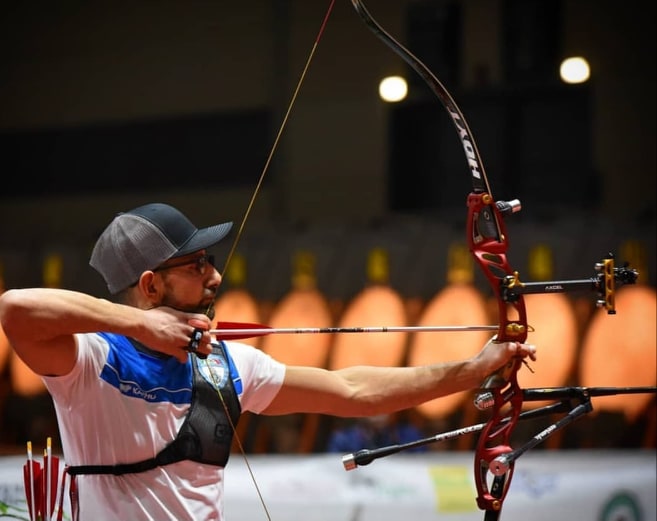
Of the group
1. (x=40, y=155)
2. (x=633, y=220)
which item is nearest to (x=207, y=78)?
(x=40, y=155)

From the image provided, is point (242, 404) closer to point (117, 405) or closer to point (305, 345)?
point (117, 405)

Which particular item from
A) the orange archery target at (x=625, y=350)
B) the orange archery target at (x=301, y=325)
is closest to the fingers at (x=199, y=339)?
the orange archery target at (x=625, y=350)

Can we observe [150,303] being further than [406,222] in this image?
No

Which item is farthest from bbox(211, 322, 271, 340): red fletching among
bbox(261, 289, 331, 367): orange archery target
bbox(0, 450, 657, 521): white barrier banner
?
bbox(261, 289, 331, 367): orange archery target

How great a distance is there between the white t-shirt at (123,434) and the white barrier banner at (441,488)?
5.17ft

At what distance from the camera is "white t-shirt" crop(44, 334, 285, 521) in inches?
71.4

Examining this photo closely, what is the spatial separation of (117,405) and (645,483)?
2374 mm

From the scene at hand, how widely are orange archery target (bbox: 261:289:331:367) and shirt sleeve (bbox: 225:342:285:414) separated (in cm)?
369

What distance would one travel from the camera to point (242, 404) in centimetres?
204

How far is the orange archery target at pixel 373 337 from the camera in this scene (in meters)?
5.79

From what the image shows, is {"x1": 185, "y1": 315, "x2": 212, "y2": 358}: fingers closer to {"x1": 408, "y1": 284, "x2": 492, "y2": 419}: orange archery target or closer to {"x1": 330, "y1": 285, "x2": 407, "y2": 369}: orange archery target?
{"x1": 408, "y1": 284, "x2": 492, "y2": 419}: orange archery target

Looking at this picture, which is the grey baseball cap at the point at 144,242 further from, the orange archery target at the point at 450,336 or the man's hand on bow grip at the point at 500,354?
the orange archery target at the point at 450,336

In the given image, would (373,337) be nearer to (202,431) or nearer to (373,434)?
(373,434)

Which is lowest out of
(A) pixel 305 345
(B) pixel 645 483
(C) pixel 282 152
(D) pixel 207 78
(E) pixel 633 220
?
(B) pixel 645 483
